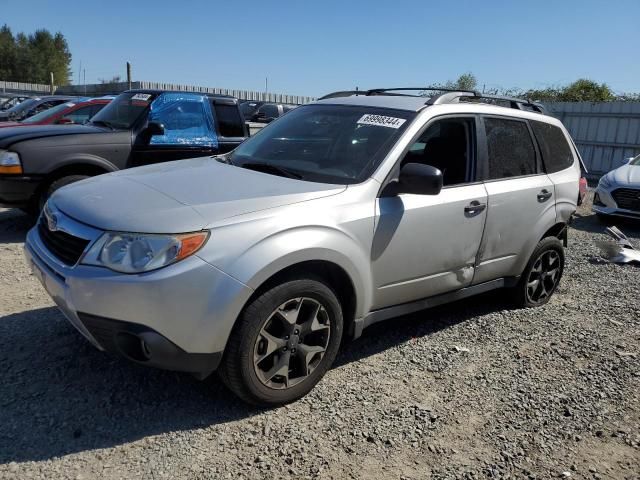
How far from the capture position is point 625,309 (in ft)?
17.3

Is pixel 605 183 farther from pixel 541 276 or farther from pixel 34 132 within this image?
pixel 34 132

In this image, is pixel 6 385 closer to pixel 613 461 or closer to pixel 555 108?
pixel 613 461

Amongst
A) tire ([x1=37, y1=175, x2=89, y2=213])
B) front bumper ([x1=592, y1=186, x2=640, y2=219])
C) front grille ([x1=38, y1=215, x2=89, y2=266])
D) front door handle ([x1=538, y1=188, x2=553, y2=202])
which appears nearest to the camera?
front grille ([x1=38, y1=215, x2=89, y2=266])

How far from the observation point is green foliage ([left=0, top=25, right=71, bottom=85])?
87625 millimetres

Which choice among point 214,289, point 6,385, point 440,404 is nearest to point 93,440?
point 6,385

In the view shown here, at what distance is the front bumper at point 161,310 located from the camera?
2.59 metres

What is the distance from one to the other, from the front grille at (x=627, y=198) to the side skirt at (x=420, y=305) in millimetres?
5896

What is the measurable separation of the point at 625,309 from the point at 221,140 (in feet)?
17.4

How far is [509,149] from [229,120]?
14.6 feet

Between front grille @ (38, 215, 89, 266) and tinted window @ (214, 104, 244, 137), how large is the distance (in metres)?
4.72

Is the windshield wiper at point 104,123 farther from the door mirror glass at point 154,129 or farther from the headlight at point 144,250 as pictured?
the headlight at point 144,250

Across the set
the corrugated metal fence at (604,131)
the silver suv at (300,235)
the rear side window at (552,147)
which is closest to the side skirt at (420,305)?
the silver suv at (300,235)

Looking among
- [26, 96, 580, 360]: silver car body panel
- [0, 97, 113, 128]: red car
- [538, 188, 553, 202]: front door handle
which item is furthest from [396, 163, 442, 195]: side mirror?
[0, 97, 113, 128]: red car

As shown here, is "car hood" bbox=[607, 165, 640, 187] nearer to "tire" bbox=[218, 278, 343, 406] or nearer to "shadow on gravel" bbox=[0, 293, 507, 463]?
"shadow on gravel" bbox=[0, 293, 507, 463]
